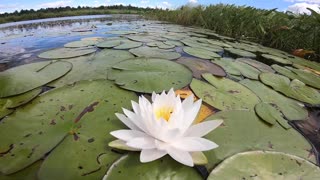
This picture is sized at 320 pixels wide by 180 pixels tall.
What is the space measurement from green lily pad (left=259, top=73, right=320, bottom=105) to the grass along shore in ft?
6.23

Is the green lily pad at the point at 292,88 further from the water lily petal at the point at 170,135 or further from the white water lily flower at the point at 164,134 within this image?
the water lily petal at the point at 170,135

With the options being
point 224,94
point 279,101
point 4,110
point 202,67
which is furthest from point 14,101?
point 279,101

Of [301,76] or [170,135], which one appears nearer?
[170,135]

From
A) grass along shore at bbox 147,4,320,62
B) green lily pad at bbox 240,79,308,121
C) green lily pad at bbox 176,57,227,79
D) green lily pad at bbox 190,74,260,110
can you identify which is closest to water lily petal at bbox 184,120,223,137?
green lily pad at bbox 190,74,260,110

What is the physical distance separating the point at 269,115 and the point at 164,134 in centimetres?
77

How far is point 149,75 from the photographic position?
1.68m

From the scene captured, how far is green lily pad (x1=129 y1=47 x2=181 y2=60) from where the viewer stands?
7.71ft

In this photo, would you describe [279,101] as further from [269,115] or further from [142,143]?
[142,143]

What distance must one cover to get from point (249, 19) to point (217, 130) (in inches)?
174

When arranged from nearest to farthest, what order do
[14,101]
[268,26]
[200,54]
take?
[14,101] < [200,54] < [268,26]

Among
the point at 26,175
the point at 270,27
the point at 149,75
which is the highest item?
the point at 270,27

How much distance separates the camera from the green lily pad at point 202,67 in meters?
1.93

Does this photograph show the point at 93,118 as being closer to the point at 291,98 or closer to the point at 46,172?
the point at 46,172

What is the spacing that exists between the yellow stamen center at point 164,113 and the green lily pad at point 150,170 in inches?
6.6
